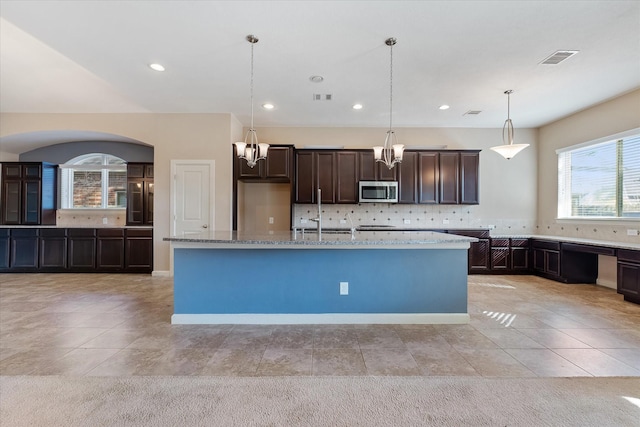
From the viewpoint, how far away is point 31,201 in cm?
602

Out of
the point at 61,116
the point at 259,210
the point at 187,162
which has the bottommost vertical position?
the point at 259,210

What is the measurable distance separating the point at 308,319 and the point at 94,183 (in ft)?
20.3

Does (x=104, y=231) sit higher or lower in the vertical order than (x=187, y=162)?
lower

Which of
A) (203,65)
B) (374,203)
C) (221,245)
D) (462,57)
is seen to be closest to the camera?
(221,245)

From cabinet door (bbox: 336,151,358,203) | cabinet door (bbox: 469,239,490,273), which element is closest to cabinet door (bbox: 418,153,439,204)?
cabinet door (bbox: 469,239,490,273)

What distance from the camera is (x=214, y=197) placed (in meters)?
5.36

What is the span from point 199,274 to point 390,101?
3.86m

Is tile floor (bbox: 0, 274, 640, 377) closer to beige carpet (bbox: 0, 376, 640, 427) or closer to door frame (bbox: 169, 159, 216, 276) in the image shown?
beige carpet (bbox: 0, 376, 640, 427)

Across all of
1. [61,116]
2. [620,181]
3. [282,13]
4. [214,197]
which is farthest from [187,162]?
[620,181]

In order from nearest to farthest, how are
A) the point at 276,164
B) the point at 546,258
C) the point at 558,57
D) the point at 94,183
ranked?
1. the point at 558,57
2. the point at 546,258
3. the point at 276,164
4. the point at 94,183

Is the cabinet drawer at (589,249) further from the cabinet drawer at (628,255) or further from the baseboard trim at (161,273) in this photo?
Result: the baseboard trim at (161,273)

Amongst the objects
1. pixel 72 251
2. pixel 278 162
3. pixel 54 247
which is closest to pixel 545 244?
pixel 278 162

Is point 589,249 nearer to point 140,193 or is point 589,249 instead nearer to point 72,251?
point 140,193

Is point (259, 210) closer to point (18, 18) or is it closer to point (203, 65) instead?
point (203, 65)
